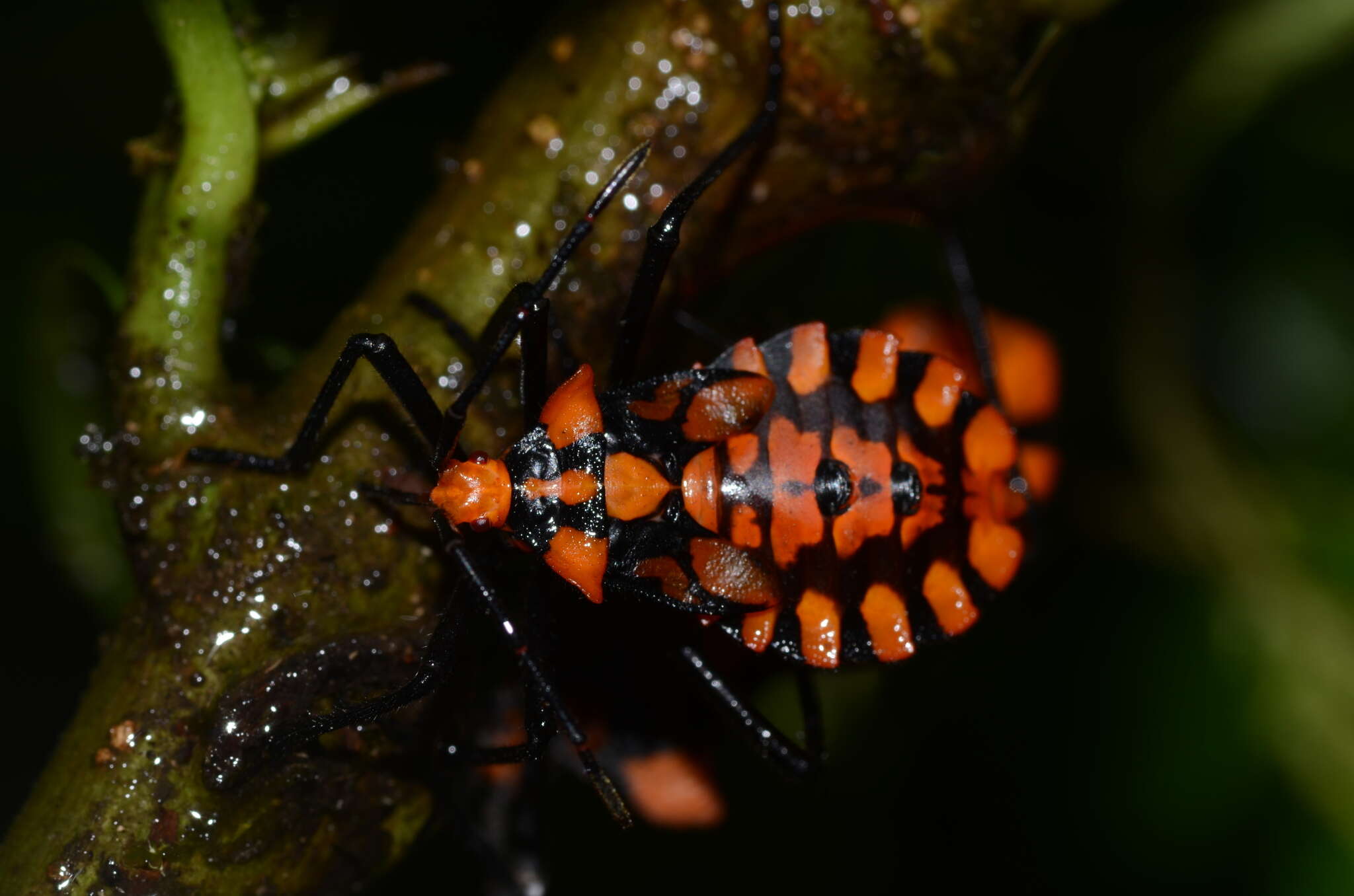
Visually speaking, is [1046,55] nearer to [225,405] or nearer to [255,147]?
[255,147]

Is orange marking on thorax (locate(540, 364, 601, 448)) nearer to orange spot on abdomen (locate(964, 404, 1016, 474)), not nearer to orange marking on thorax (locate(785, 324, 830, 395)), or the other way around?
orange marking on thorax (locate(785, 324, 830, 395))

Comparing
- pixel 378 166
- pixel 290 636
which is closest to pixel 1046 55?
pixel 378 166

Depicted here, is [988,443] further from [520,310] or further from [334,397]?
[334,397]

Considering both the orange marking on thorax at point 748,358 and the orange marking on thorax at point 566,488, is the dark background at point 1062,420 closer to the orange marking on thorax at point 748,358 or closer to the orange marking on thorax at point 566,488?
the orange marking on thorax at point 748,358

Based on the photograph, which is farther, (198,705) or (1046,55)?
(1046,55)

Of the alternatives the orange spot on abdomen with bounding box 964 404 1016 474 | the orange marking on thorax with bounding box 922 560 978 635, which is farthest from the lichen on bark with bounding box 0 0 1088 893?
the orange marking on thorax with bounding box 922 560 978 635

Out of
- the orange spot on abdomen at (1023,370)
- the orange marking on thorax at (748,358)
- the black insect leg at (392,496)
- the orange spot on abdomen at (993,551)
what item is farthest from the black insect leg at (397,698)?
the orange spot on abdomen at (1023,370)
